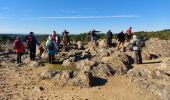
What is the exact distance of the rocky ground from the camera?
1736cm

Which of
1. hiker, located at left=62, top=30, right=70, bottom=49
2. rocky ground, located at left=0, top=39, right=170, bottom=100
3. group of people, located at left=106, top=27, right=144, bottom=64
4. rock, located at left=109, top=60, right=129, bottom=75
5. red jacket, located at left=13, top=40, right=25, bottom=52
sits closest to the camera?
rocky ground, located at left=0, top=39, right=170, bottom=100

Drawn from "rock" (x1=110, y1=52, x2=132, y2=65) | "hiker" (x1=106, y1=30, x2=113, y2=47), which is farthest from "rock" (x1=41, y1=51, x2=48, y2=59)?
"hiker" (x1=106, y1=30, x2=113, y2=47)

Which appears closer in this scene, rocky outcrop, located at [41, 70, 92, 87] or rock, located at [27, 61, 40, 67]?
rocky outcrop, located at [41, 70, 92, 87]

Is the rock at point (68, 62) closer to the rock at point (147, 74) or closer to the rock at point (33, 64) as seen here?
the rock at point (33, 64)

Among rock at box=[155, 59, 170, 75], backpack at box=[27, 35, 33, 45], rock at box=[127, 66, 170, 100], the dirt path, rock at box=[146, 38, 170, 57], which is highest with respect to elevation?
backpack at box=[27, 35, 33, 45]

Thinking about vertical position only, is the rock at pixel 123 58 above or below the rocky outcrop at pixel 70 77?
above

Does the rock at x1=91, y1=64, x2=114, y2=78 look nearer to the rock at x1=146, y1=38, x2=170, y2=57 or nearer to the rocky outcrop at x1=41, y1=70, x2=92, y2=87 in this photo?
the rocky outcrop at x1=41, y1=70, x2=92, y2=87

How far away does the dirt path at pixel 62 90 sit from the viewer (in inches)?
674

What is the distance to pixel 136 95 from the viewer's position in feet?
57.3

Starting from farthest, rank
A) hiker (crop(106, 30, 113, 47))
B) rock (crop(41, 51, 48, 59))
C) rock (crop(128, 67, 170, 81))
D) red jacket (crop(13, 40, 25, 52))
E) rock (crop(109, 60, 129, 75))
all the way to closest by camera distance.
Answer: hiker (crop(106, 30, 113, 47)) → rock (crop(41, 51, 48, 59)) → red jacket (crop(13, 40, 25, 52)) → rock (crop(109, 60, 129, 75)) → rock (crop(128, 67, 170, 81))

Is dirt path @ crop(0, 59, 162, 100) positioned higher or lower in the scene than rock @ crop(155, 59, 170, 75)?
lower

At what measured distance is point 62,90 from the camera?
18281 millimetres

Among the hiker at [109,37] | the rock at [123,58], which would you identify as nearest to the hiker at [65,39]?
the hiker at [109,37]

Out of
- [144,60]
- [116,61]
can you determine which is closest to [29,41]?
[116,61]
